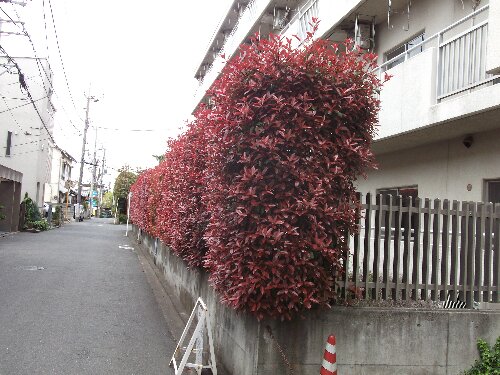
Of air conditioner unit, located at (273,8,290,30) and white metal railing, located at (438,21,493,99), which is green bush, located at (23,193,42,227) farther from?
white metal railing, located at (438,21,493,99)

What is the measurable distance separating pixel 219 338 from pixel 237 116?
2.78 m

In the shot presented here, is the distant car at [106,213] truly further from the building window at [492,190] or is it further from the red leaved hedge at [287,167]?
the red leaved hedge at [287,167]

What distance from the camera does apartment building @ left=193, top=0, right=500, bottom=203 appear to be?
24.1 feet

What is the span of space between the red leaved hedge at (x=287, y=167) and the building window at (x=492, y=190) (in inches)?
166

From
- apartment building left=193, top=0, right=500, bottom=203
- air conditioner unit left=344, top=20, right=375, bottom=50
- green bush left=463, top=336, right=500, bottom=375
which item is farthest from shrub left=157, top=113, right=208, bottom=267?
air conditioner unit left=344, top=20, right=375, bottom=50

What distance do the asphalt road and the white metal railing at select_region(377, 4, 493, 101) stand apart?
19.3ft

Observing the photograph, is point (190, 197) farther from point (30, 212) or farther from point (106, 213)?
point (106, 213)

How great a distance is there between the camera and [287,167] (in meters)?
4.34

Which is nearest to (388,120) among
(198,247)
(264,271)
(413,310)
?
(198,247)

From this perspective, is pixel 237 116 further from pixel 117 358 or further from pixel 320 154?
pixel 117 358

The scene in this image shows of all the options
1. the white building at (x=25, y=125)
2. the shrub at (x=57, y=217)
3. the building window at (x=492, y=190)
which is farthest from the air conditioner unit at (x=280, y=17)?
the shrub at (x=57, y=217)

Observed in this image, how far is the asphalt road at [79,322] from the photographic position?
5641 mm

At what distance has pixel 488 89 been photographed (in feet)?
22.3

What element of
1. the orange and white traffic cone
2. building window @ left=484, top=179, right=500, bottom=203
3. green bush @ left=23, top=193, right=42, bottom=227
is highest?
building window @ left=484, top=179, right=500, bottom=203
